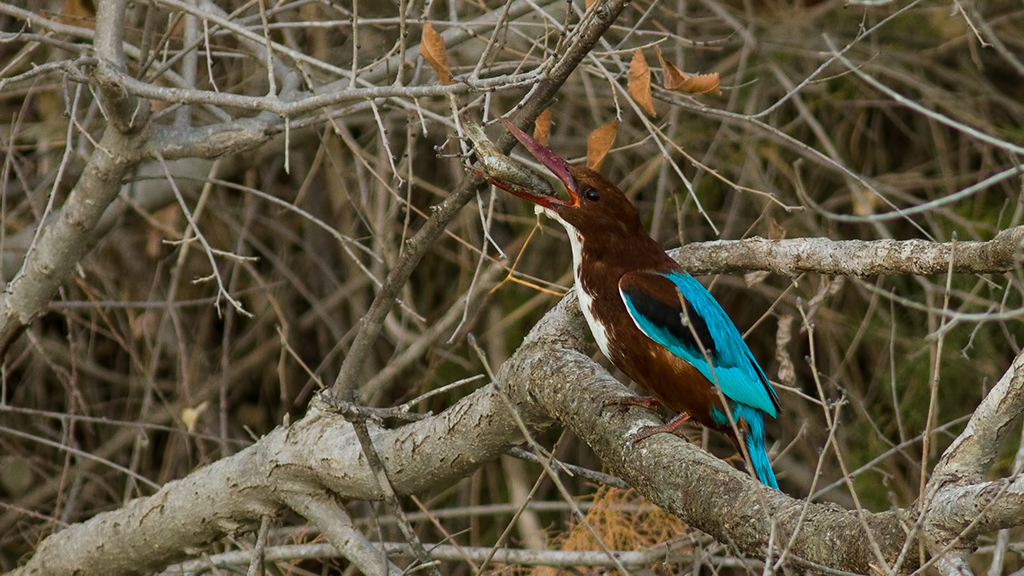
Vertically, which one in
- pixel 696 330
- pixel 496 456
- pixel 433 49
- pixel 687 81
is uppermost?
pixel 433 49

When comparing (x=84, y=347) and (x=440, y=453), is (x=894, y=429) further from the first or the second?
(x=84, y=347)

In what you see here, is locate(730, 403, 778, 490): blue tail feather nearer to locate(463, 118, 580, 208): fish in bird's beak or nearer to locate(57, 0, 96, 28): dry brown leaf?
locate(463, 118, 580, 208): fish in bird's beak

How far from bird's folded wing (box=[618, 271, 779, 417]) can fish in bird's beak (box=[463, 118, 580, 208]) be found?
0.95 ft

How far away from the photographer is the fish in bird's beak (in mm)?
2359

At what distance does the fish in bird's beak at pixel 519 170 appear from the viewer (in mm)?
2359

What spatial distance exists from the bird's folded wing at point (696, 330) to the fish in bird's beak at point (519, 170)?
0.29 m

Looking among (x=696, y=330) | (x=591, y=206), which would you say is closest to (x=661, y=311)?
(x=696, y=330)

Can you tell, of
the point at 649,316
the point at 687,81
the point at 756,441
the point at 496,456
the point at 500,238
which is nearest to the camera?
the point at 687,81

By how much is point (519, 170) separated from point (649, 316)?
0.52 meters

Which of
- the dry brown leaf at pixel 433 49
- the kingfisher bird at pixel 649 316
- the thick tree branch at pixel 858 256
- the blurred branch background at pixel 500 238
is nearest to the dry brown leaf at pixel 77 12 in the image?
the blurred branch background at pixel 500 238

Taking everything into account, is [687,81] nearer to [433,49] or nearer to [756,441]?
[433,49]

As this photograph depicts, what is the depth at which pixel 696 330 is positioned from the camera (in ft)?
9.52

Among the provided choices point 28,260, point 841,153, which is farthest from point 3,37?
point 841,153

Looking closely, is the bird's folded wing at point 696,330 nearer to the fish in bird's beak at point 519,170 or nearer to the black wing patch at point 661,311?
the black wing patch at point 661,311
